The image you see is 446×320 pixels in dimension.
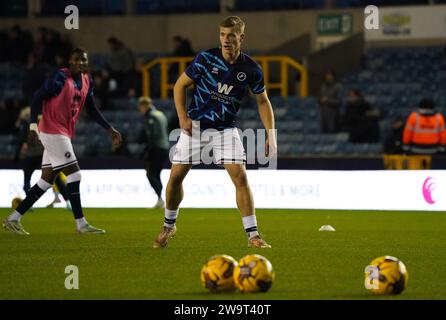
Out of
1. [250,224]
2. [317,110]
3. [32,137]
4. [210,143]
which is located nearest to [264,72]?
[317,110]

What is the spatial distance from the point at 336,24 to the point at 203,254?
21.3 meters

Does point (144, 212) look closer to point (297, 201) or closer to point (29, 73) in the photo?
point (297, 201)

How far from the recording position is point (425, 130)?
22.4 meters

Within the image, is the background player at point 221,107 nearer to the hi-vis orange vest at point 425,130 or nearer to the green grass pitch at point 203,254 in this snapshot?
the green grass pitch at point 203,254

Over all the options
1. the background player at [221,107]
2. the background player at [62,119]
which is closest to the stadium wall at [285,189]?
the background player at [62,119]

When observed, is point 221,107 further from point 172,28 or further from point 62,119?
point 172,28

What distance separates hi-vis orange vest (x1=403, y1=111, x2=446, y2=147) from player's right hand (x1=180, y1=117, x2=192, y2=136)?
35.6 feet

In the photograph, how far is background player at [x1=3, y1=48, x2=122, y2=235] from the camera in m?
14.2

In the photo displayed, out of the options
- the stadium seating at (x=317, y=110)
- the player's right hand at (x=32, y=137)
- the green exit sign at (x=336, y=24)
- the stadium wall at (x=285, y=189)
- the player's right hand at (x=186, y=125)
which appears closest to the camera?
the player's right hand at (x=186, y=125)

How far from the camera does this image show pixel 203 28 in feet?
112

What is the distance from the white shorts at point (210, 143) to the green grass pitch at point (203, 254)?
99 cm

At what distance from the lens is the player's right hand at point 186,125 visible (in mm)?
12000

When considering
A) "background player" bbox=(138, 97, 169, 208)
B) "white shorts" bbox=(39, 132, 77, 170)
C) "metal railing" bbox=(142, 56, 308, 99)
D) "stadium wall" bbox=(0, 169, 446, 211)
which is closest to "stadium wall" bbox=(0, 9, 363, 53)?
"metal railing" bbox=(142, 56, 308, 99)

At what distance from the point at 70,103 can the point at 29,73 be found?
13.0 metres
